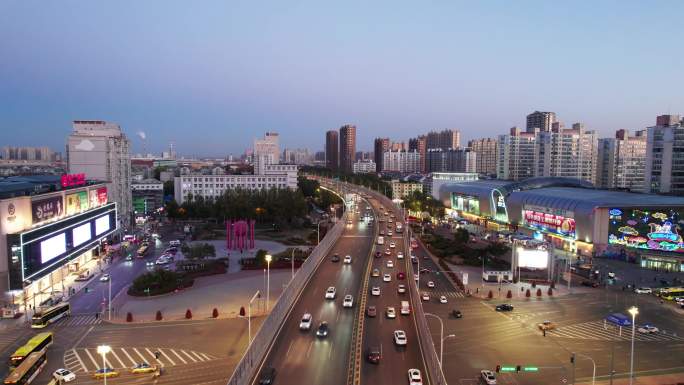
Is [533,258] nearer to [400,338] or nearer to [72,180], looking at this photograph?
[400,338]

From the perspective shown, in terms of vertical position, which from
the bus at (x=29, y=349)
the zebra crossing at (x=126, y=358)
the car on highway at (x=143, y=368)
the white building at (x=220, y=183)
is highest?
the white building at (x=220, y=183)

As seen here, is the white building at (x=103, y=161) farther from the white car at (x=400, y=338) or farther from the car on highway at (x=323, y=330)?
the white car at (x=400, y=338)

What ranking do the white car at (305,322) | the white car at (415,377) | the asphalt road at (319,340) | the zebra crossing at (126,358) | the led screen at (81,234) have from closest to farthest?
the white car at (415,377) < the asphalt road at (319,340) < the zebra crossing at (126,358) < the white car at (305,322) < the led screen at (81,234)

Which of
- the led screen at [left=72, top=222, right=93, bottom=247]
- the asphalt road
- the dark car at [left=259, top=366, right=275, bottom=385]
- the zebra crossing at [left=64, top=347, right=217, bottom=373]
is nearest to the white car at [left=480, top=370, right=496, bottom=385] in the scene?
the asphalt road

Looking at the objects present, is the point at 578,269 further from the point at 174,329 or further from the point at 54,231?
the point at 54,231

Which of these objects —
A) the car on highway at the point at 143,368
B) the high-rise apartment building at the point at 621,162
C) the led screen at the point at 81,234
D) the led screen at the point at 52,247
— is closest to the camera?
the car on highway at the point at 143,368

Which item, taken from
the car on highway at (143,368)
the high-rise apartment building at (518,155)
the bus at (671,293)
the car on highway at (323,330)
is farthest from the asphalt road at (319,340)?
the high-rise apartment building at (518,155)

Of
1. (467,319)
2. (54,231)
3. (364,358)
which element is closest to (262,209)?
(54,231)
